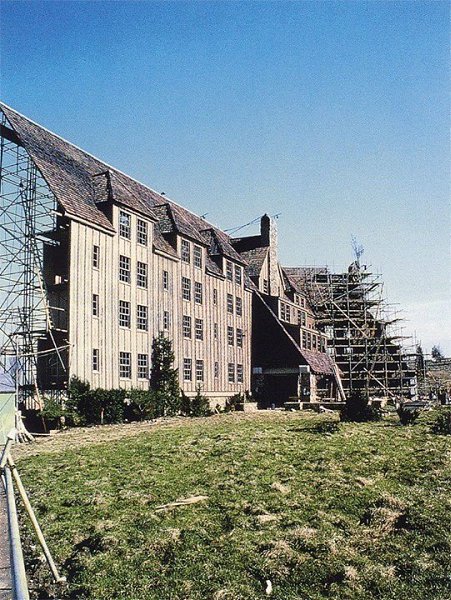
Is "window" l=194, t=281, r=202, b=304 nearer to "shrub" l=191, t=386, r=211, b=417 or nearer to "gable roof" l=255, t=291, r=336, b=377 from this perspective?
"shrub" l=191, t=386, r=211, b=417

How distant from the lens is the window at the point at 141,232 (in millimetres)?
35750

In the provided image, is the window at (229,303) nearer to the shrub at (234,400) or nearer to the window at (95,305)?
the shrub at (234,400)

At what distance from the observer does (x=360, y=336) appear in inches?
2515

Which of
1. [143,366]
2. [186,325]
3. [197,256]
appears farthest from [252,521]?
[197,256]

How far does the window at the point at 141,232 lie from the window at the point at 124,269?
1815mm

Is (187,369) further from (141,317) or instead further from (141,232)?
(141,232)

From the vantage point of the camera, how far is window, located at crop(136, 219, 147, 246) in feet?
117

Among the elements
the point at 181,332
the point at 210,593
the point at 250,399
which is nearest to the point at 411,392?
the point at 250,399

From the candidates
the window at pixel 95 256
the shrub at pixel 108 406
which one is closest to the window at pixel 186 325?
the window at pixel 95 256

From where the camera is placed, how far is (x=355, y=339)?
62531 mm

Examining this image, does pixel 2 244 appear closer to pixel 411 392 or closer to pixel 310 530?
pixel 310 530

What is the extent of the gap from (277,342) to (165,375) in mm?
16334

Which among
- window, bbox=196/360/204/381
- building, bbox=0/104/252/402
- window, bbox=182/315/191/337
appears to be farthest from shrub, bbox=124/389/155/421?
window, bbox=196/360/204/381

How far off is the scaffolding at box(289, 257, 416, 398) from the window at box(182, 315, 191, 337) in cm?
2423
